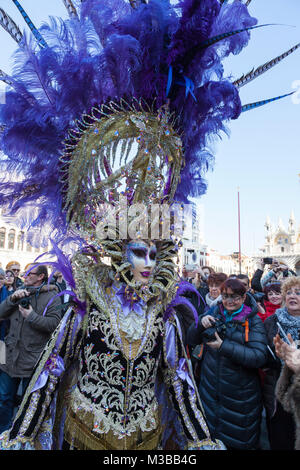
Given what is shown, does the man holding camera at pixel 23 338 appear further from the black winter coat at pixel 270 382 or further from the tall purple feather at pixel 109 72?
the black winter coat at pixel 270 382

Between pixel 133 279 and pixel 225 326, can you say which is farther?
pixel 225 326

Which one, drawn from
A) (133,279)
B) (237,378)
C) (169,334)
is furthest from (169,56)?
(237,378)

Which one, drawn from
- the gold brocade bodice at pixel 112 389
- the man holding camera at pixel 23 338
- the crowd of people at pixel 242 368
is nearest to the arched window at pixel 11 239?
the man holding camera at pixel 23 338

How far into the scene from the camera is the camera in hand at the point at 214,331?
254 centimetres

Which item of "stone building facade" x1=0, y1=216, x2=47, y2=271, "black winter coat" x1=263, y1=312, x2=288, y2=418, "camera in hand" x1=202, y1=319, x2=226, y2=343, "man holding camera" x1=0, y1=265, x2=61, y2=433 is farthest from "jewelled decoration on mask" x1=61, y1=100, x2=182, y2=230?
"stone building facade" x1=0, y1=216, x2=47, y2=271

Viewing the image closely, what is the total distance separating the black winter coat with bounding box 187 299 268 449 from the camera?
103 inches

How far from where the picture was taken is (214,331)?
2.54 meters

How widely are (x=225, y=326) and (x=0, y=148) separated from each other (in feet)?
7.30

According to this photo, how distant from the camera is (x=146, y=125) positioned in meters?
1.88

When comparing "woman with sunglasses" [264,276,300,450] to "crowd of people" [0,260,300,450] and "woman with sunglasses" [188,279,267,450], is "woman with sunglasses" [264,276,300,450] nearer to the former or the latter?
"crowd of people" [0,260,300,450]

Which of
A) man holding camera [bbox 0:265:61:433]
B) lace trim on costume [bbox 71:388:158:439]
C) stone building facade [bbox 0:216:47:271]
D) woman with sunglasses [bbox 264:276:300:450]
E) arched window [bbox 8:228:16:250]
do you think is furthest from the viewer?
arched window [bbox 8:228:16:250]

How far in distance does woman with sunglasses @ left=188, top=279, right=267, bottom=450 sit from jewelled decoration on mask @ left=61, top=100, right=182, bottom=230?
4.26 feet

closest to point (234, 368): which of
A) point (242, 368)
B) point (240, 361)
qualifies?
point (242, 368)
